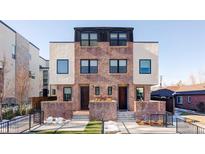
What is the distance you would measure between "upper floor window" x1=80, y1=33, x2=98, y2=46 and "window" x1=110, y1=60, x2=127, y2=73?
224cm

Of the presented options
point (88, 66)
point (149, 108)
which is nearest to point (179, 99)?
point (149, 108)

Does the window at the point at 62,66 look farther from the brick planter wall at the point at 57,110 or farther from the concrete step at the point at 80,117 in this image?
the concrete step at the point at 80,117

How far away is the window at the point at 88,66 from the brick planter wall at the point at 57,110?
372cm

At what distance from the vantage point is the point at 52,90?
109 feet

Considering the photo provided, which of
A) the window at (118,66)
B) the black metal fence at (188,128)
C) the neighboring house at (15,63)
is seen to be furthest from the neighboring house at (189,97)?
the neighboring house at (15,63)

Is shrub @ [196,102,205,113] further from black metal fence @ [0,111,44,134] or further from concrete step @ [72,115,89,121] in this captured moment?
black metal fence @ [0,111,44,134]

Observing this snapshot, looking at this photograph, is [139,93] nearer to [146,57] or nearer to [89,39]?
[146,57]

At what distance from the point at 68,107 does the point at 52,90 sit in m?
15.7

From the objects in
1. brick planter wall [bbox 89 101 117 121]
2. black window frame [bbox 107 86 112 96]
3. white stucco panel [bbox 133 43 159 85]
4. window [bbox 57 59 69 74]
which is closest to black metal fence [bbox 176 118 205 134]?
brick planter wall [bbox 89 101 117 121]

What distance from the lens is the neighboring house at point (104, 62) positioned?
20172 mm

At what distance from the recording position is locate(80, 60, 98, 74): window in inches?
805

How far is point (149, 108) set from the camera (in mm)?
18094

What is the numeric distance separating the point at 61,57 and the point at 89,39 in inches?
111
